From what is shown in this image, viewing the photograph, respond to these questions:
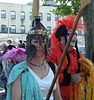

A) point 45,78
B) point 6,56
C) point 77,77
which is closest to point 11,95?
point 45,78

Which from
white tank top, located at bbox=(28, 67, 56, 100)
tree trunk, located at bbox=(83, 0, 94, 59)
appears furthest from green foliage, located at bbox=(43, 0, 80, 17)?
white tank top, located at bbox=(28, 67, 56, 100)

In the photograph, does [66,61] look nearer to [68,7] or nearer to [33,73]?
[33,73]

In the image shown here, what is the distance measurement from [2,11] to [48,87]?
33241mm

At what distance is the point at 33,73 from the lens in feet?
6.39

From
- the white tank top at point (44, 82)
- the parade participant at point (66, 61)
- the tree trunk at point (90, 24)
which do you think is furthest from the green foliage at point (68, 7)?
the white tank top at point (44, 82)

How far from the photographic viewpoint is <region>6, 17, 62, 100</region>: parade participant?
5.87 ft

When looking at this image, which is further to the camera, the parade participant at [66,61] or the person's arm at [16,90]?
the parade participant at [66,61]

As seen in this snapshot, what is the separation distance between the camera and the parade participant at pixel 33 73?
5.87 ft

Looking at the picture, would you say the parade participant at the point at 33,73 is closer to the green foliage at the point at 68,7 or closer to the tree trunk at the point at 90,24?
the tree trunk at the point at 90,24

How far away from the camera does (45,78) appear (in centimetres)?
200

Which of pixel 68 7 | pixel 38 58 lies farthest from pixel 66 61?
pixel 68 7

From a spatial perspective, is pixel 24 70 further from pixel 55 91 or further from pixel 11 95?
pixel 55 91

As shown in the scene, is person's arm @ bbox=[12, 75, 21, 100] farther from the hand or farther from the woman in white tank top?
the hand

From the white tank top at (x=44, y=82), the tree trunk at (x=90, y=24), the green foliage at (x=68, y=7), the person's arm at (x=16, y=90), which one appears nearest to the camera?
the person's arm at (x=16, y=90)
